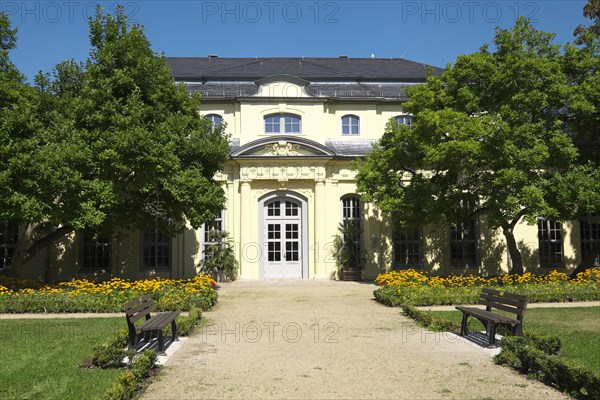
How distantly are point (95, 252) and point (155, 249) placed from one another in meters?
2.36

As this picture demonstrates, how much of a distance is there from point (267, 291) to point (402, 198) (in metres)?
5.28

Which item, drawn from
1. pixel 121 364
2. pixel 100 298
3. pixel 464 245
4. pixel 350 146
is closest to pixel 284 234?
pixel 350 146

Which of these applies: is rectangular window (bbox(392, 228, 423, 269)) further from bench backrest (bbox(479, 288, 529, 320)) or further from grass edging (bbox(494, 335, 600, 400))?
grass edging (bbox(494, 335, 600, 400))

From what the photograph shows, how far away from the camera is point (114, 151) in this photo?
14.8 m

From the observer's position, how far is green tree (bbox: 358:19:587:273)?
53.5 feet

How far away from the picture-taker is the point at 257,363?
7.84m

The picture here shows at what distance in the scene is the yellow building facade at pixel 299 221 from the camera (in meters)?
22.2

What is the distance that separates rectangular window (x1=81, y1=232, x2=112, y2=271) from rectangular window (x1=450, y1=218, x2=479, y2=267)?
1396 centimetres

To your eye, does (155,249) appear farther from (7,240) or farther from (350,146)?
(350,146)

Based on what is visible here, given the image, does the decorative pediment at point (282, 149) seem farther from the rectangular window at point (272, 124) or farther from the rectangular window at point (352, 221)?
the rectangular window at point (352, 221)

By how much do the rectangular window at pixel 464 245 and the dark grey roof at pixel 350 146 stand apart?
487cm

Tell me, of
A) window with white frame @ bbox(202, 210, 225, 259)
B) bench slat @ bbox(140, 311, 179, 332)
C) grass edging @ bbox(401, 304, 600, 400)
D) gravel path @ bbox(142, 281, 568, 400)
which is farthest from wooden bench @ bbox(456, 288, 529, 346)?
window with white frame @ bbox(202, 210, 225, 259)

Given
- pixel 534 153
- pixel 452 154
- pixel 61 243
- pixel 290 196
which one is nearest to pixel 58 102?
pixel 61 243

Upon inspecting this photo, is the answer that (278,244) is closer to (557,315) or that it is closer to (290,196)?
(290,196)
